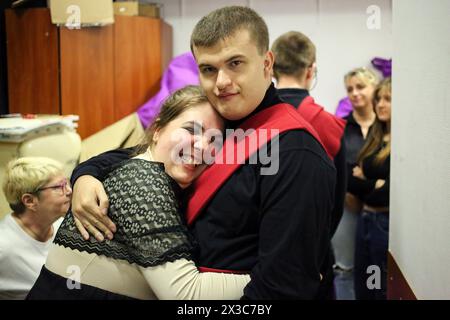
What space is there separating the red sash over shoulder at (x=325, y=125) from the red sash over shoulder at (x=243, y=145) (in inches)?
35.7

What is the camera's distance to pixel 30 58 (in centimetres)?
290

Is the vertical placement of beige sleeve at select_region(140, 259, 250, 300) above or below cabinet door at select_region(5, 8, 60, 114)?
below

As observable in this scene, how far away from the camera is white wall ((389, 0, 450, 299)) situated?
1203mm

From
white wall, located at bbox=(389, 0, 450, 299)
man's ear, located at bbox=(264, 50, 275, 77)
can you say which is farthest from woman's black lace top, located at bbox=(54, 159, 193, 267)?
white wall, located at bbox=(389, 0, 450, 299)

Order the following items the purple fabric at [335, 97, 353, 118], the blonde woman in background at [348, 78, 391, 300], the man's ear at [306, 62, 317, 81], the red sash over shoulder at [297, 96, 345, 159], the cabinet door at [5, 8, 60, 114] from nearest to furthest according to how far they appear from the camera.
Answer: the red sash over shoulder at [297, 96, 345, 159]
the man's ear at [306, 62, 317, 81]
the blonde woman in background at [348, 78, 391, 300]
the cabinet door at [5, 8, 60, 114]
the purple fabric at [335, 97, 353, 118]

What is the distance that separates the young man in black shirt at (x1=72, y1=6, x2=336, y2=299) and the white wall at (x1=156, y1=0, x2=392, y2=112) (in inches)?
106

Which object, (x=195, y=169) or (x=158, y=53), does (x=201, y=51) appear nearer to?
(x=195, y=169)

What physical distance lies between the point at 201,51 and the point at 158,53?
255cm

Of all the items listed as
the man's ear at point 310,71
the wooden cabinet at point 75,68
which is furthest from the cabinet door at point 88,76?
the man's ear at point 310,71

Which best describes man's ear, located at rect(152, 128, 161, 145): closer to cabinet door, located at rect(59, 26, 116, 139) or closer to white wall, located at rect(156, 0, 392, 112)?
cabinet door, located at rect(59, 26, 116, 139)

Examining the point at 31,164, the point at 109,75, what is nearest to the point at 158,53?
the point at 109,75

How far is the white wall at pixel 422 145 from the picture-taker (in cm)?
120

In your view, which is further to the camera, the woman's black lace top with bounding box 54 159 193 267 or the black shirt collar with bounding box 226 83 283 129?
the black shirt collar with bounding box 226 83 283 129
